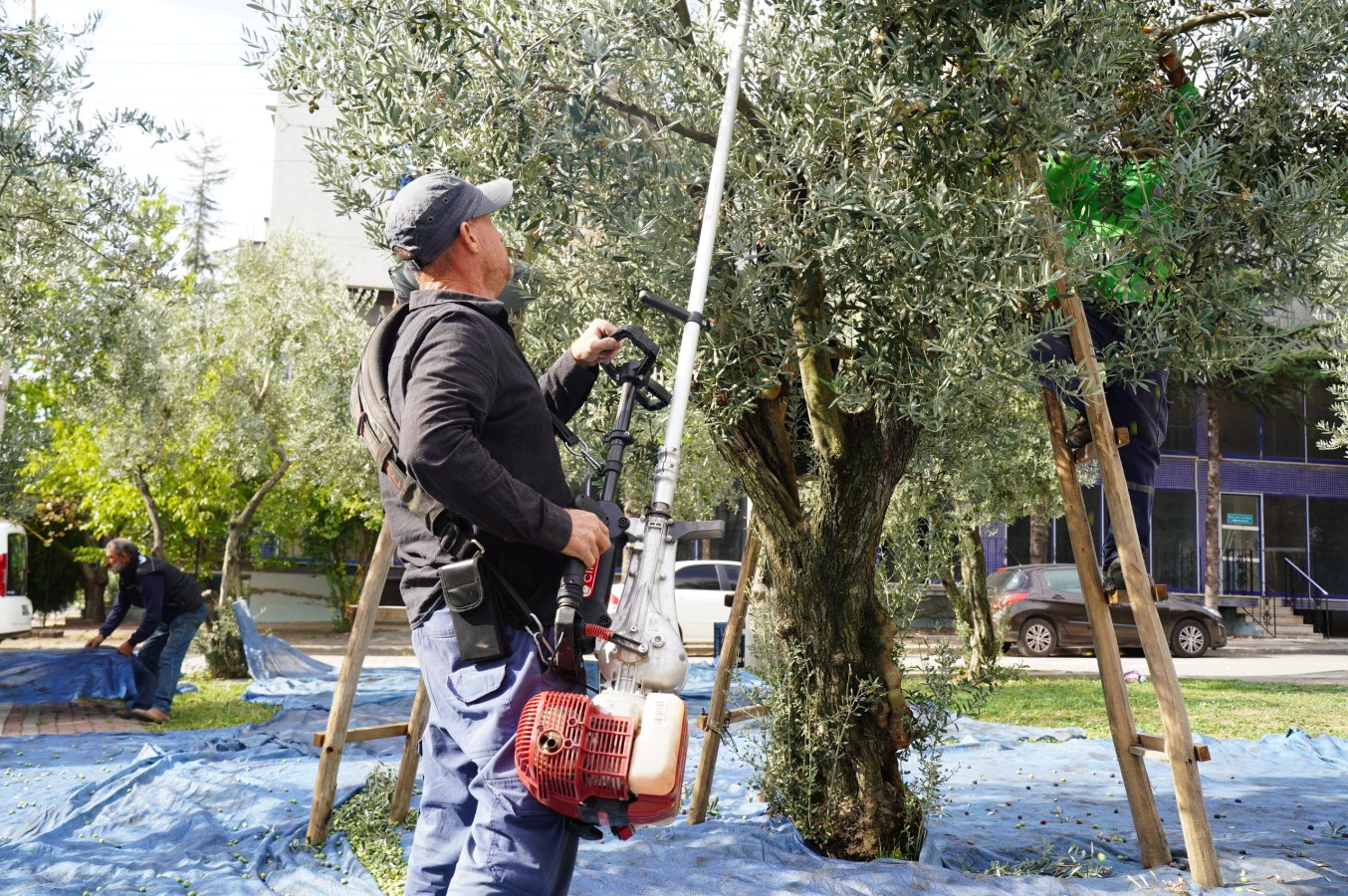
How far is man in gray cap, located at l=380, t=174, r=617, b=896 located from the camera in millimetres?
2672

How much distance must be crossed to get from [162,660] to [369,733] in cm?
636

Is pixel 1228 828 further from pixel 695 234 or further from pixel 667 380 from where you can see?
pixel 695 234

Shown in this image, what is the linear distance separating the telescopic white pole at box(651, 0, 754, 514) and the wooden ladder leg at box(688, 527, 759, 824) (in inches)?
111

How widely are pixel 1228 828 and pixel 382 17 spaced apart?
5.88 m

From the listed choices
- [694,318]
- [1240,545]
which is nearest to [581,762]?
[694,318]

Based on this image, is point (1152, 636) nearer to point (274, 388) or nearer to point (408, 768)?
point (408, 768)

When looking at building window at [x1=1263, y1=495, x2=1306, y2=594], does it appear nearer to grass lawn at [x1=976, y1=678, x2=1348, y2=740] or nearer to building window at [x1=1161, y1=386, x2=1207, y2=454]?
building window at [x1=1161, y1=386, x2=1207, y2=454]

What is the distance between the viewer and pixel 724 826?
17.8 feet

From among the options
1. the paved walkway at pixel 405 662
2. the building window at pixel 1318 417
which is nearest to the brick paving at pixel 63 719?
the paved walkway at pixel 405 662

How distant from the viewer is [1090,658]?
1845 cm

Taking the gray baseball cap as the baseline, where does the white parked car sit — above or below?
below

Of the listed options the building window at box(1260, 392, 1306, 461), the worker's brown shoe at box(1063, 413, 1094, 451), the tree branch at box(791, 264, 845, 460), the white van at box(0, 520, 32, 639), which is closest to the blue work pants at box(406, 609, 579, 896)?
the tree branch at box(791, 264, 845, 460)

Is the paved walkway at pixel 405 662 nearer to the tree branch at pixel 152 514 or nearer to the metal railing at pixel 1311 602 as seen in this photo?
the metal railing at pixel 1311 602

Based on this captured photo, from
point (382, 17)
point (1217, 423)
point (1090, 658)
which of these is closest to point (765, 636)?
point (382, 17)
